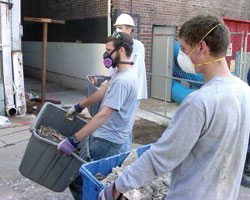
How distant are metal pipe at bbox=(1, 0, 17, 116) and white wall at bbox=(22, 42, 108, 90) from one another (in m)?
3.39

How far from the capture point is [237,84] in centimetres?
138

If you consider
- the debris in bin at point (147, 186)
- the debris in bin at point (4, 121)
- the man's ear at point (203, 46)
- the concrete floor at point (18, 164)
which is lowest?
the concrete floor at point (18, 164)

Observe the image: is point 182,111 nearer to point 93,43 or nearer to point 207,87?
point 207,87

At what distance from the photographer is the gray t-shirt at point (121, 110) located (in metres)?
2.49

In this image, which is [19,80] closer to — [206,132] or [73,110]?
[73,110]

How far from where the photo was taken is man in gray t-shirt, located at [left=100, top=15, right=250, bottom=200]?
1.31 m

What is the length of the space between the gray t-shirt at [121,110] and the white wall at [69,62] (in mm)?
6604

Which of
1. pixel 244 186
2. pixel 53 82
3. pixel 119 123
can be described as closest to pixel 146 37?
pixel 53 82

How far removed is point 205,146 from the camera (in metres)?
1.36

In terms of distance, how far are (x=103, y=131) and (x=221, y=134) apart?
4.87 ft

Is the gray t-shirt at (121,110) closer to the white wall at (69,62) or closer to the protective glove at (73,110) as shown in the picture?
the protective glove at (73,110)

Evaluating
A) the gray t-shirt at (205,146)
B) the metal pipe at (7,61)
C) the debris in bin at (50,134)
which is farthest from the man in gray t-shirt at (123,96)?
the metal pipe at (7,61)

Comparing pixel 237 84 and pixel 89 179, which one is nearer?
pixel 237 84

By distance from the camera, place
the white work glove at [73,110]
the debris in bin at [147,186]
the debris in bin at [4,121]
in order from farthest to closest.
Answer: the debris in bin at [4,121] < the white work glove at [73,110] < the debris in bin at [147,186]
